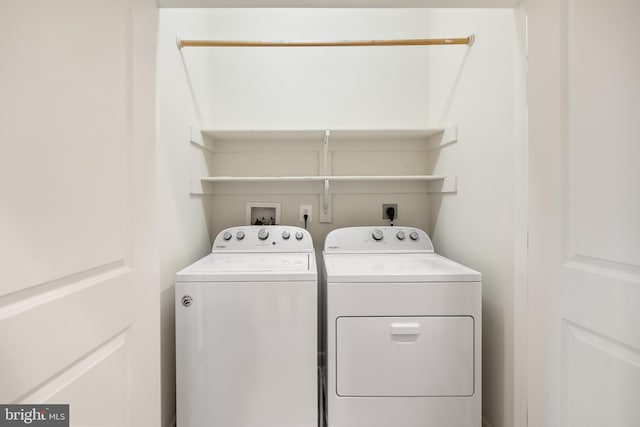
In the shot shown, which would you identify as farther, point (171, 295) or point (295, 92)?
point (295, 92)

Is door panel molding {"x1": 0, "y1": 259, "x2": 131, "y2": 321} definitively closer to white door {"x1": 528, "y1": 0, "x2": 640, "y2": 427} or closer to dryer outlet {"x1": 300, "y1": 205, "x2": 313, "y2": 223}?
white door {"x1": 528, "y1": 0, "x2": 640, "y2": 427}

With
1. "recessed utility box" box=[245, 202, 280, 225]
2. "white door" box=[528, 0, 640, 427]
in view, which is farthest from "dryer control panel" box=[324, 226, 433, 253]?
"white door" box=[528, 0, 640, 427]

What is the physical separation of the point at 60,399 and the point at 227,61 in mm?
2133

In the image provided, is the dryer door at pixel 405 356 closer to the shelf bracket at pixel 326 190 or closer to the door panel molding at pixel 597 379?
the door panel molding at pixel 597 379

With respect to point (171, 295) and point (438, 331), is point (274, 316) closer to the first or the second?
point (171, 295)

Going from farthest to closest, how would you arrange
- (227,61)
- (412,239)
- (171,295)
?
(227,61)
(412,239)
(171,295)

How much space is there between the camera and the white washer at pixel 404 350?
133 cm

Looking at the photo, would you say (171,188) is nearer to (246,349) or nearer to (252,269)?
A: (252,269)

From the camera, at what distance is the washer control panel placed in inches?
76.1

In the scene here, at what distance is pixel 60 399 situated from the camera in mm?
610

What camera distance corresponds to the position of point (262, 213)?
2205 millimetres

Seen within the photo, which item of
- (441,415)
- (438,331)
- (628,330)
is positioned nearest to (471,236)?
(438,331)

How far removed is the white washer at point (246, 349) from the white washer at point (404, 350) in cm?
12

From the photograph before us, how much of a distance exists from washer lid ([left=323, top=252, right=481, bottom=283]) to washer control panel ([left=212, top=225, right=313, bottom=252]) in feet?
0.72
